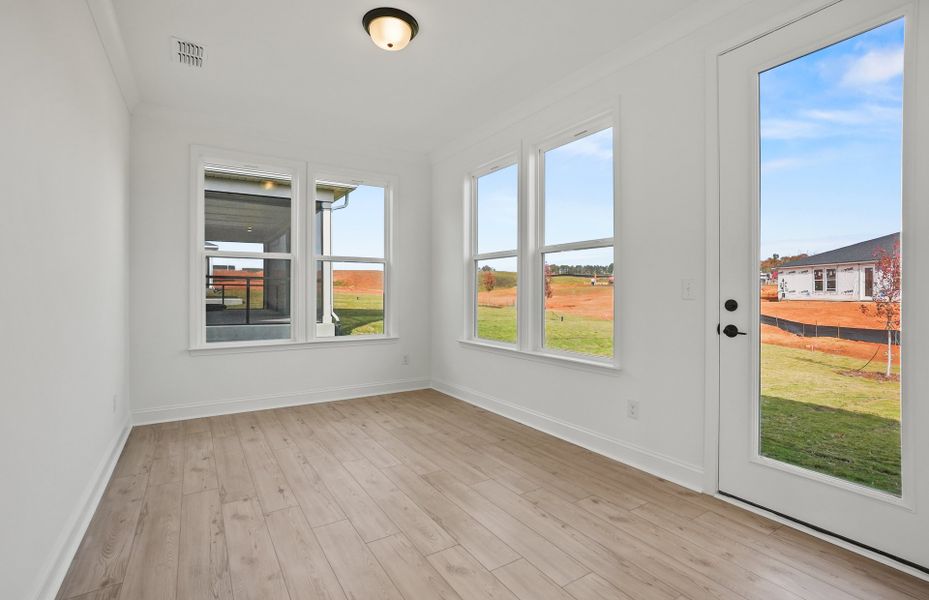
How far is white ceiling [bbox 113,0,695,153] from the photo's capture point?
8.46 ft

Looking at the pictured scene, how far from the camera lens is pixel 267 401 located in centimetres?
435

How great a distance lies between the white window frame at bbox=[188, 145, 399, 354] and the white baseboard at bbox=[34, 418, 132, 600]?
1.47 meters

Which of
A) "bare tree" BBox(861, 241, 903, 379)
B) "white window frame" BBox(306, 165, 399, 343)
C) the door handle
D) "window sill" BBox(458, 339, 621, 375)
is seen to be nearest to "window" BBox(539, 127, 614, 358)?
"window sill" BBox(458, 339, 621, 375)

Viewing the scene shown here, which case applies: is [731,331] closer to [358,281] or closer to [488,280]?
[488,280]

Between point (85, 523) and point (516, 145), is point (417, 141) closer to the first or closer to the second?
point (516, 145)

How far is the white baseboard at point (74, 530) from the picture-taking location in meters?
1.68

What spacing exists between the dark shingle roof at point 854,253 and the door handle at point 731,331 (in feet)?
1.33

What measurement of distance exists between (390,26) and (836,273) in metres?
2.61

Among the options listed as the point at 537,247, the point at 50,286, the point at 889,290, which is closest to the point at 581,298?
the point at 537,247

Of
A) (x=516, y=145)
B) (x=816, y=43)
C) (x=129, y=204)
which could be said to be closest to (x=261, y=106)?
(x=129, y=204)

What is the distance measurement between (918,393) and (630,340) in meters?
1.37

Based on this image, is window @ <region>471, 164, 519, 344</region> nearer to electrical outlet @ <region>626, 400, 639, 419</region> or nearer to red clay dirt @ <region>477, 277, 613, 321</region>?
red clay dirt @ <region>477, 277, 613, 321</region>

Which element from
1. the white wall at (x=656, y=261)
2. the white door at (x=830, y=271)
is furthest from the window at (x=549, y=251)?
the white door at (x=830, y=271)

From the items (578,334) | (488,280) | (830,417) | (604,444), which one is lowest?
(604,444)
